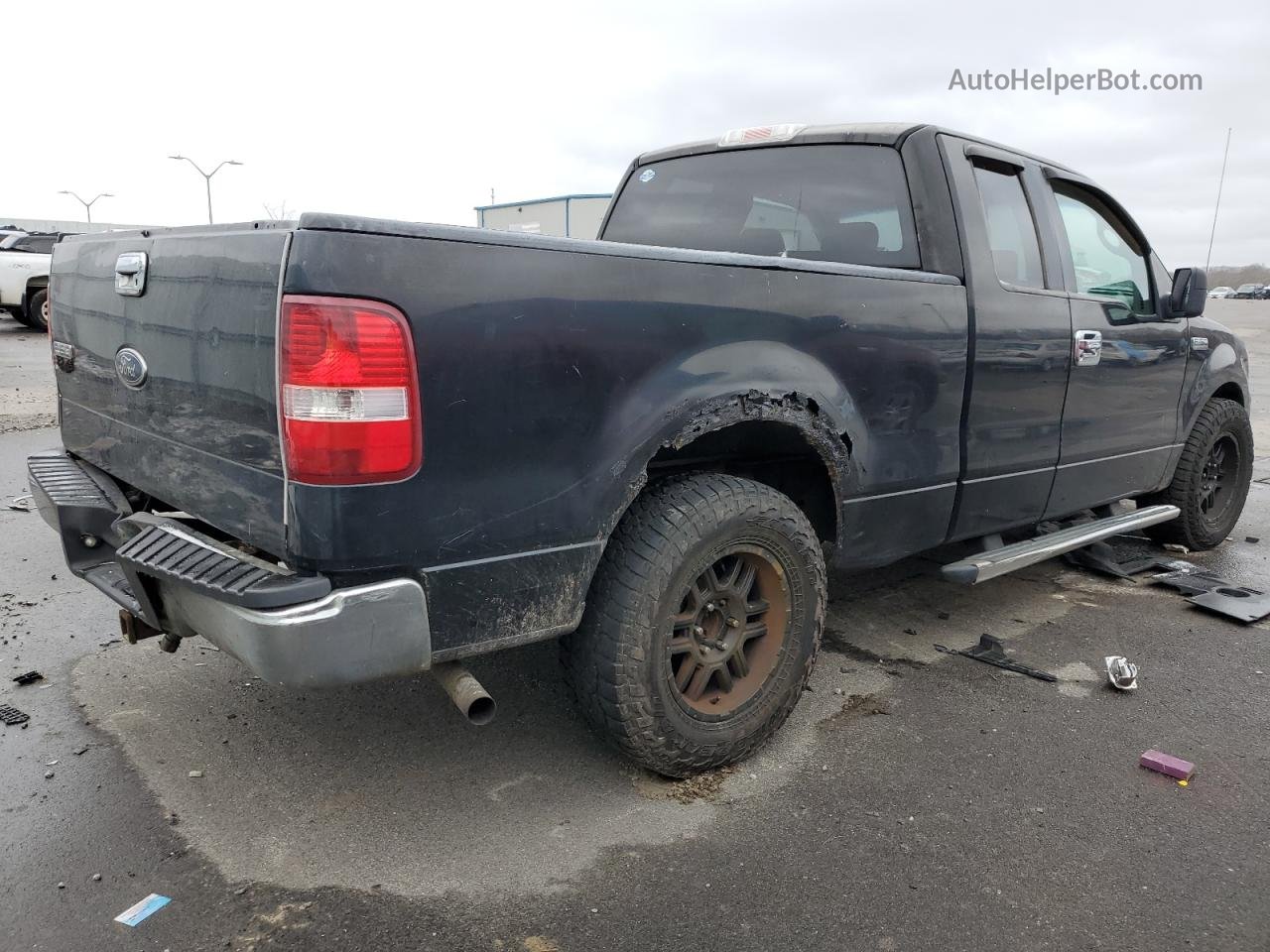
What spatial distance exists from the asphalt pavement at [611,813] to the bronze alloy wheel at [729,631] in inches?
10.4

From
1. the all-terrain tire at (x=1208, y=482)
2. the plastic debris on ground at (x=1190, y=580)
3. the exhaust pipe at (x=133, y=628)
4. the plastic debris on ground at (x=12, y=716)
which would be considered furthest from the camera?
the all-terrain tire at (x=1208, y=482)

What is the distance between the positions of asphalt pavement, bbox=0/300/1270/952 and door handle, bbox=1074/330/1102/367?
4.02 feet

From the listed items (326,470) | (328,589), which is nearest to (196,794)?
(328,589)

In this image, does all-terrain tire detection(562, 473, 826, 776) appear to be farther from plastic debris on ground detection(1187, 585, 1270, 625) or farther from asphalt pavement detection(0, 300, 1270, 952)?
plastic debris on ground detection(1187, 585, 1270, 625)

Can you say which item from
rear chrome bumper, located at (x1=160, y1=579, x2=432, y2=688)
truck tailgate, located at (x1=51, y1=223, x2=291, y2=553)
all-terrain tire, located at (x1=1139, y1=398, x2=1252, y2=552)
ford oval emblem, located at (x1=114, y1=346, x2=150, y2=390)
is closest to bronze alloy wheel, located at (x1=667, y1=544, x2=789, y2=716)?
rear chrome bumper, located at (x1=160, y1=579, x2=432, y2=688)

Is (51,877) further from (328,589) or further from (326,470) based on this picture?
(326,470)

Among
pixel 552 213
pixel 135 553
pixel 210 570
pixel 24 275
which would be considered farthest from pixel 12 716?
pixel 552 213

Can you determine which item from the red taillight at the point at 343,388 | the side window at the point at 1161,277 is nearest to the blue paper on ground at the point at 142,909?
the red taillight at the point at 343,388

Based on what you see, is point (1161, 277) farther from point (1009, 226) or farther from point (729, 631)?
point (729, 631)

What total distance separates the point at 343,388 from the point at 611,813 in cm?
141

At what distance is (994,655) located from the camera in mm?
3719

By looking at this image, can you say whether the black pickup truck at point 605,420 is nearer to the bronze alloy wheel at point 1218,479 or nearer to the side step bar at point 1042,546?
the side step bar at point 1042,546

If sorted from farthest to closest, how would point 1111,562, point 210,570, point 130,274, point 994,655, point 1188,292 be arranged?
point 1111,562 → point 1188,292 → point 994,655 → point 130,274 → point 210,570

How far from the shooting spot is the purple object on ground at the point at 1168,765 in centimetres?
282
